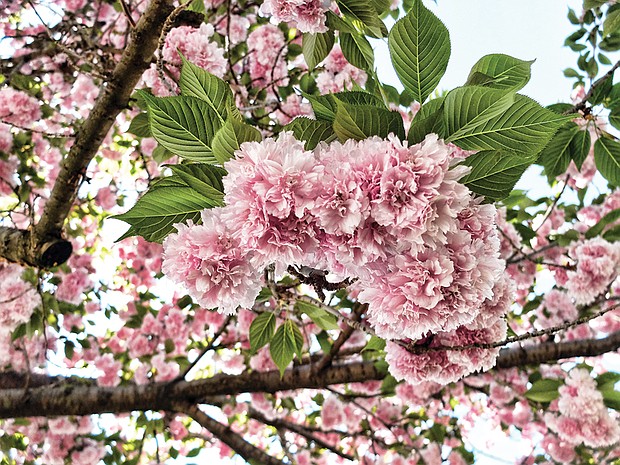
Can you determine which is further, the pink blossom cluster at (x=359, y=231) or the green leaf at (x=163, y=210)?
the green leaf at (x=163, y=210)

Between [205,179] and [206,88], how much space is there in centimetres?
15

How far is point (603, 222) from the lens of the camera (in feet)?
7.88

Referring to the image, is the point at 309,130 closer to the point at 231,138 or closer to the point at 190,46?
the point at 231,138

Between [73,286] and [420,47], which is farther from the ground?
[73,286]

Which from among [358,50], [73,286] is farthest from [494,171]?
[73,286]

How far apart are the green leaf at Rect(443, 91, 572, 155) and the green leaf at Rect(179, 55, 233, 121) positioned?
349 mm

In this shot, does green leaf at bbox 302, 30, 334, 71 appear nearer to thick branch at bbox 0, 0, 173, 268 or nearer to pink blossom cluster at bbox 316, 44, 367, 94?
thick branch at bbox 0, 0, 173, 268

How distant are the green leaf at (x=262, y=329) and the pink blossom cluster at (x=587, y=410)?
4.48 feet

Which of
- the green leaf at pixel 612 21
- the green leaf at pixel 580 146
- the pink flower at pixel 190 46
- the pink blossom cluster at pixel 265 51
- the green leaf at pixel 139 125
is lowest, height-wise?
the green leaf at pixel 139 125

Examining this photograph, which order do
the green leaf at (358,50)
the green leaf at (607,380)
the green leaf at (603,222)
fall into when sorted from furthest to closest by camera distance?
the green leaf at (603,222)
the green leaf at (607,380)
the green leaf at (358,50)

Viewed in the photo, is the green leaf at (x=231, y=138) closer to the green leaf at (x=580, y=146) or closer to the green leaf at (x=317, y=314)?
the green leaf at (x=317, y=314)

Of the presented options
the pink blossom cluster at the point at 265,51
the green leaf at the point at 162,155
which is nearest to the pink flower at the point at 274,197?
the green leaf at the point at 162,155

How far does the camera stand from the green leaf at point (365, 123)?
26.3 inches

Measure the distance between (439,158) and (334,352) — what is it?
5.50 feet
